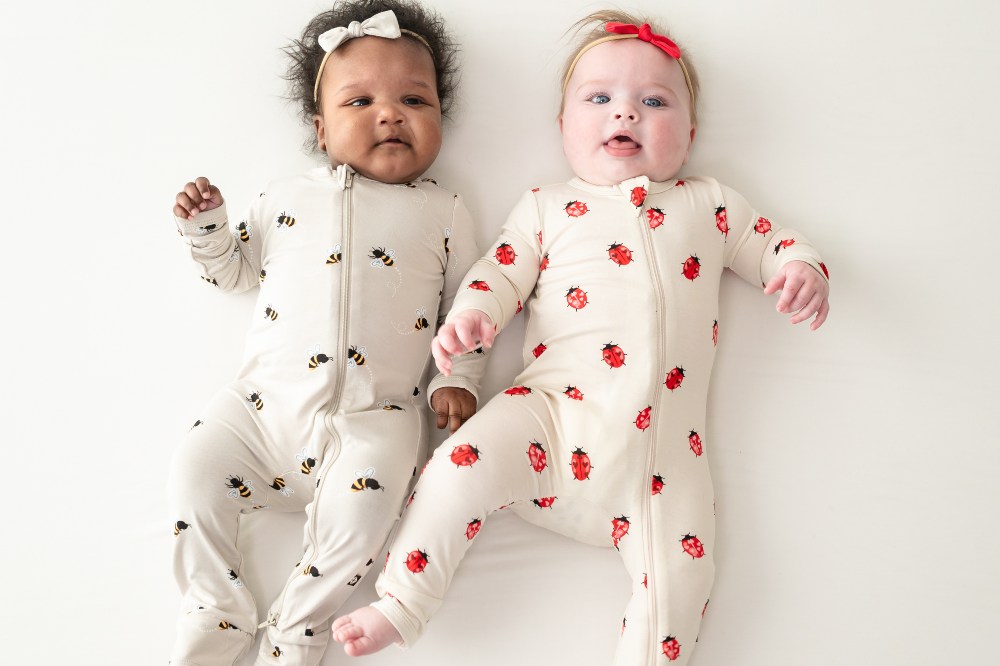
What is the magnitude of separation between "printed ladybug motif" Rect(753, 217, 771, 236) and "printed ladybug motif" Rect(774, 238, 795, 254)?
37mm

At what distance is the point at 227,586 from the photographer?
4.64 feet

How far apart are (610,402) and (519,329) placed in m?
0.30

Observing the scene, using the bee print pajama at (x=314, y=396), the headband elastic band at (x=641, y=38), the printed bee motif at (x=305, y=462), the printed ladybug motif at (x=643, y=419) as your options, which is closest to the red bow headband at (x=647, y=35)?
the headband elastic band at (x=641, y=38)

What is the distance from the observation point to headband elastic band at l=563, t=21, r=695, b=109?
159 cm

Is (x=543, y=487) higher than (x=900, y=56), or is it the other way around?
(x=900, y=56)

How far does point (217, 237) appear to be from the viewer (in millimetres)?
1500

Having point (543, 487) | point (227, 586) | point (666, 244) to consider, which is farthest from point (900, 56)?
point (227, 586)

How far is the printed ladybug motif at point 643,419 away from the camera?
142 centimetres

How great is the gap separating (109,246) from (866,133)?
166cm

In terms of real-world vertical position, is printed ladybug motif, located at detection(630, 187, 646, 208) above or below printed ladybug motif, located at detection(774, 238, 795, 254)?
above

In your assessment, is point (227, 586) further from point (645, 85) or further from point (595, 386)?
point (645, 85)

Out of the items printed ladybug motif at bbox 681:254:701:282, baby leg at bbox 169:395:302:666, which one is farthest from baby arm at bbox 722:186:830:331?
baby leg at bbox 169:395:302:666

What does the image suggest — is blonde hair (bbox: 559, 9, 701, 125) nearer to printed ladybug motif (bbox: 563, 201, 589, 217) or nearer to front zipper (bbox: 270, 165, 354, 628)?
printed ladybug motif (bbox: 563, 201, 589, 217)

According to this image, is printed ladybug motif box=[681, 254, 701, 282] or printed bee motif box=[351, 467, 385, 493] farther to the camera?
printed ladybug motif box=[681, 254, 701, 282]
